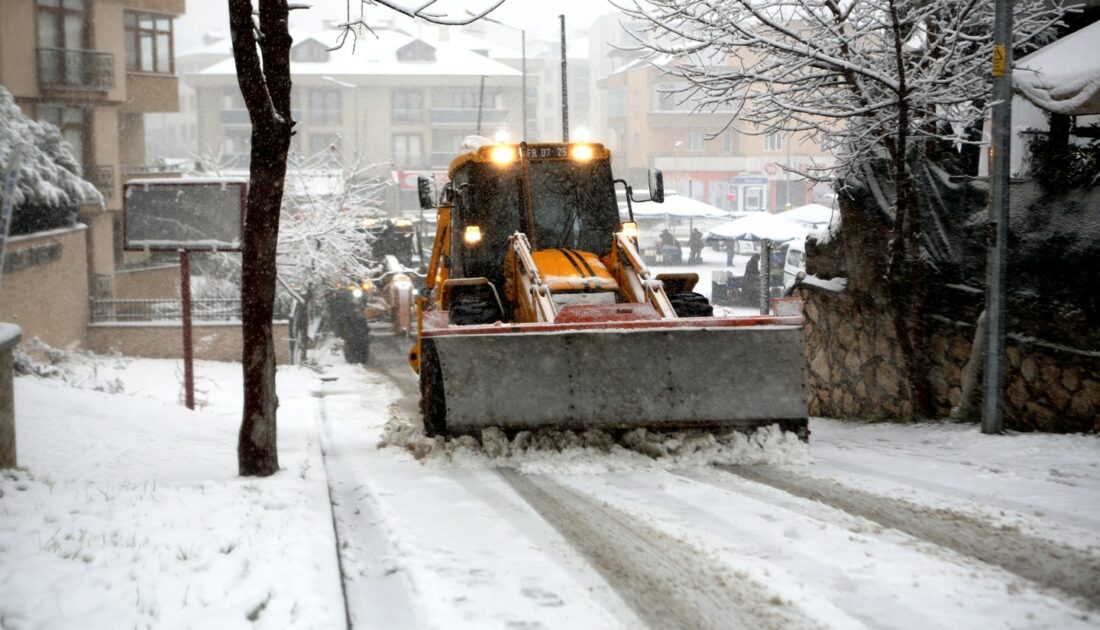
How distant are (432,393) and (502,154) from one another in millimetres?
2845

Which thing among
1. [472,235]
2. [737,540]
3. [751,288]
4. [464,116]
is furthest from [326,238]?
[464,116]

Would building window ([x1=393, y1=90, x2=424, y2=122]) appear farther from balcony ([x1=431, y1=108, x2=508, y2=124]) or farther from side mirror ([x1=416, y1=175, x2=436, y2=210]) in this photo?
side mirror ([x1=416, y1=175, x2=436, y2=210])

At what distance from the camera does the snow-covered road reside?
4875 mm

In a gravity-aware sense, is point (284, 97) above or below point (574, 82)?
below

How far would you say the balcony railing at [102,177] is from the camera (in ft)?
103

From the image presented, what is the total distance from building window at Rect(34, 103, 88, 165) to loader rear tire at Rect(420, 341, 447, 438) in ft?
82.8

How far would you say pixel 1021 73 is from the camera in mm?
10266

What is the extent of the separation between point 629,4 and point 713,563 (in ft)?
25.5

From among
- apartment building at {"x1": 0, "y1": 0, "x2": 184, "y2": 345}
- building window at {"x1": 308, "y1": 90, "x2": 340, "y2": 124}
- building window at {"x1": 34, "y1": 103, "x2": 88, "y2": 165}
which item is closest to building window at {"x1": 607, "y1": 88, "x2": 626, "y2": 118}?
building window at {"x1": 308, "y1": 90, "x2": 340, "y2": 124}

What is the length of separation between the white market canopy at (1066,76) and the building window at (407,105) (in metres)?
64.3

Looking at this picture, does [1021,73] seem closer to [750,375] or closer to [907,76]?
[907,76]

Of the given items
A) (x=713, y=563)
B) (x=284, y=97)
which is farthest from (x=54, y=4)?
(x=713, y=563)

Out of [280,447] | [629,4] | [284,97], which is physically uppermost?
[629,4]

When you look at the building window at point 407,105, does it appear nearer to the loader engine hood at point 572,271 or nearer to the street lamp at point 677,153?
the street lamp at point 677,153
